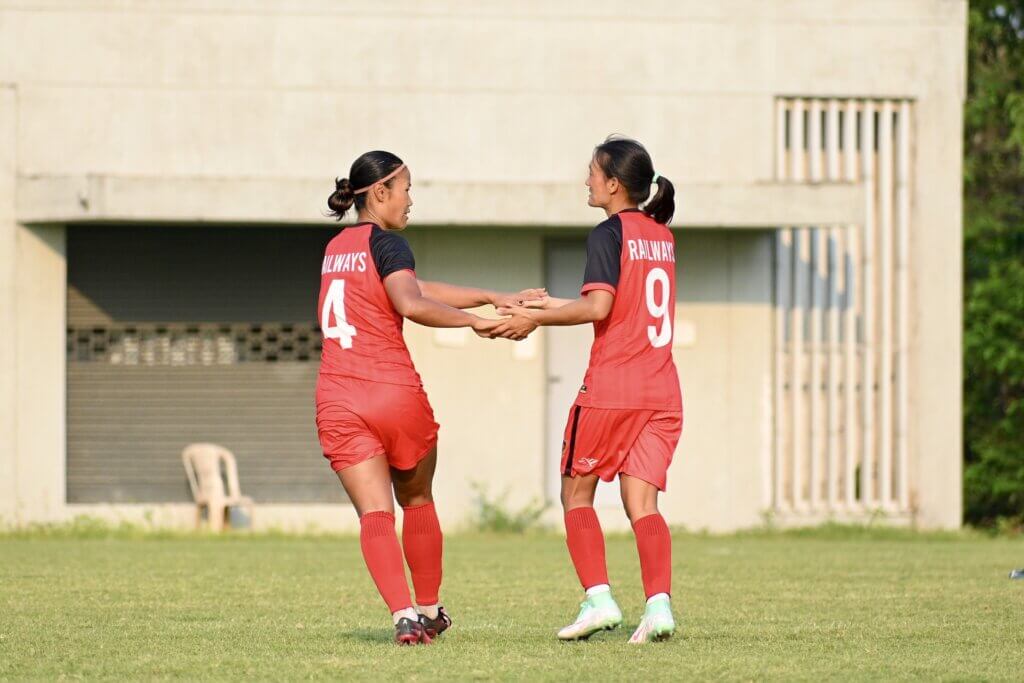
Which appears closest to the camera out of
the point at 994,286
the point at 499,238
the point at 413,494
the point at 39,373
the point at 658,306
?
the point at 658,306

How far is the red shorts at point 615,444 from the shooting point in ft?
23.7

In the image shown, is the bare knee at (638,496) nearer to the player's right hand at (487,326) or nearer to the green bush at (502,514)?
the player's right hand at (487,326)

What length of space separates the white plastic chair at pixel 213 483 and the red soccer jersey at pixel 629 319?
10.3 metres

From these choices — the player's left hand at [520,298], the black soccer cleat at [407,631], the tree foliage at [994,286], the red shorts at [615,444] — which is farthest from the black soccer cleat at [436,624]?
the tree foliage at [994,286]

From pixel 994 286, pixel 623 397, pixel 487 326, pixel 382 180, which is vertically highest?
pixel 994 286

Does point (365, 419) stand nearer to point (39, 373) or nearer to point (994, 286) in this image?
point (39, 373)

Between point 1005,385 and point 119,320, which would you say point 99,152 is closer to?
point 119,320

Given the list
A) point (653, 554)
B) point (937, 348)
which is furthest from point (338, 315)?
point (937, 348)

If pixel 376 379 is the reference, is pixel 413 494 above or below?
below

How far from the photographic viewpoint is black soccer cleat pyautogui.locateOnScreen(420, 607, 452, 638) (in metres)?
7.31

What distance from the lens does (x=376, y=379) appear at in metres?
7.11

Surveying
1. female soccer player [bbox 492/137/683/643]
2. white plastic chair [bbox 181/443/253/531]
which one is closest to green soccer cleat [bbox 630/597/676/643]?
female soccer player [bbox 492/137/683/643]

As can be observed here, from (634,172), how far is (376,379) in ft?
4.58

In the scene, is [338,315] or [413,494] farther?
[413,494]
